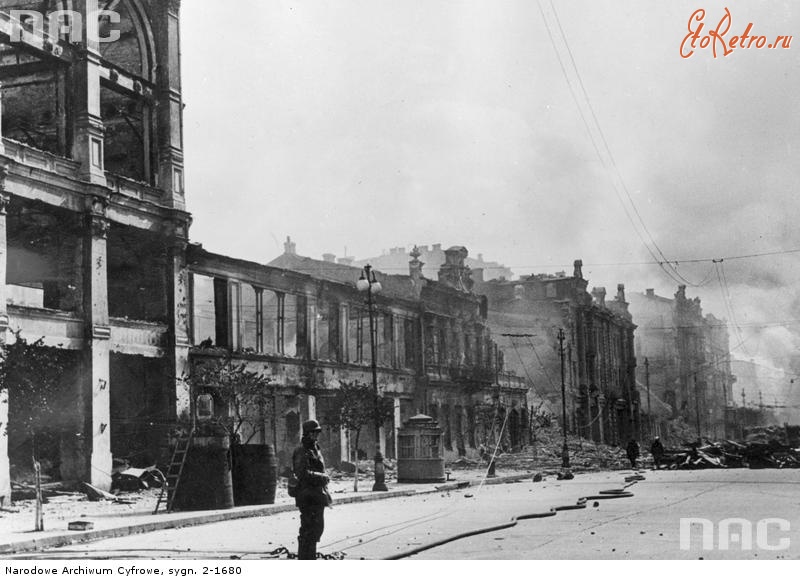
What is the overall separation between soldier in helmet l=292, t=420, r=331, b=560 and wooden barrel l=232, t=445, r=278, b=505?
376 inches

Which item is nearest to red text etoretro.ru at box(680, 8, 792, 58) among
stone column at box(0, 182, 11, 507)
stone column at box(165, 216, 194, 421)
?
stone column at box(0, 182, 11, 507)

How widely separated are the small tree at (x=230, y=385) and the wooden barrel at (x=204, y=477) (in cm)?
888

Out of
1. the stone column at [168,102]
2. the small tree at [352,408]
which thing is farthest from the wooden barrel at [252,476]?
the stone column at [168,102]

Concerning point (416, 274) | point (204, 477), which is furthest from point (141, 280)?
point (416, 274)

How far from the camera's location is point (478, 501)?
72.0 ft

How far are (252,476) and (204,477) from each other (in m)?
1.57

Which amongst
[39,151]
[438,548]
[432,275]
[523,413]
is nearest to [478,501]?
[438,548]

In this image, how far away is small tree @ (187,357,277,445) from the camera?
29891mm

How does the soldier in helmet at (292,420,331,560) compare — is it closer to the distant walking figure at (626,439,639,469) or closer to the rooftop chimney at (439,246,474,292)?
the distant walking figure at (626,439,639,469)

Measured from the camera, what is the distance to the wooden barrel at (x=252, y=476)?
66.7ft

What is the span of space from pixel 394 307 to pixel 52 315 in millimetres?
22278

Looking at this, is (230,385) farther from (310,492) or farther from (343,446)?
(310,492)

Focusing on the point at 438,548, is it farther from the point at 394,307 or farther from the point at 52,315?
the point at 394,307

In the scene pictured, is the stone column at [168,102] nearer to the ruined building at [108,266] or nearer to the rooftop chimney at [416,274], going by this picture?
the ruined building at [108,266]
